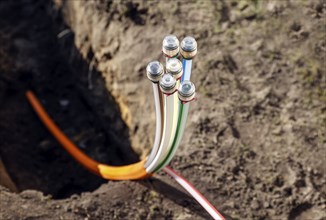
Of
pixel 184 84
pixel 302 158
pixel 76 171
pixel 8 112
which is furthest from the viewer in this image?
pixel 8 112

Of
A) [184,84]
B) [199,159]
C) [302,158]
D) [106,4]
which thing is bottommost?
[302,158]

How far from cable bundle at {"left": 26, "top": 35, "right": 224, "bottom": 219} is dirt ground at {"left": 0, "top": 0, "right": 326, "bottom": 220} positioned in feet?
0.39

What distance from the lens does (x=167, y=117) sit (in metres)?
2.98

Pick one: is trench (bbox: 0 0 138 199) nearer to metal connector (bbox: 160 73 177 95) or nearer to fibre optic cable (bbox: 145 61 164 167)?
fibre optic cable (bbox: 145 61 164 167)

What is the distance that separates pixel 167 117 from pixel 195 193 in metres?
0.66

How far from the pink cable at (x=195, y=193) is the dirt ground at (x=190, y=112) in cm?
9

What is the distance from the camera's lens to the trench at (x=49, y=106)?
13.9 feet

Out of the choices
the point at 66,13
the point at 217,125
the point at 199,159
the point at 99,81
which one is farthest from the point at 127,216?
the point at 66,13

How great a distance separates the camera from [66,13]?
4.82 metres

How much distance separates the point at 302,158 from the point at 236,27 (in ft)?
3.62

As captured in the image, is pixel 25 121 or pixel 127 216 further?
pixel 25 121

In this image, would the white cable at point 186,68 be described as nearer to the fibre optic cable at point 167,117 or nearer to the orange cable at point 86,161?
the fibre optic cable at point 167,117

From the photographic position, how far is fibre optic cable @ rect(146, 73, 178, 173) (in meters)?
2.69

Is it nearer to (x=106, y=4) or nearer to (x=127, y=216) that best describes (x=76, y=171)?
(x=127, y=216)
